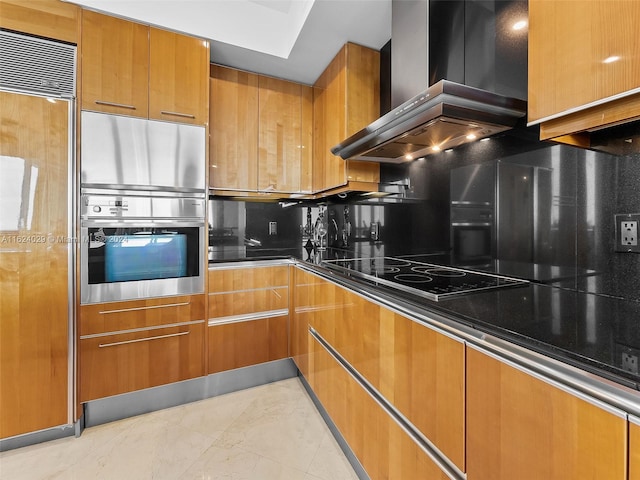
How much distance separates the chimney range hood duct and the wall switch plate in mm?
515

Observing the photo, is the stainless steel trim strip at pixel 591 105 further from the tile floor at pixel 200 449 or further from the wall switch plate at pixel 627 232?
the tile floor at pixel 200 449

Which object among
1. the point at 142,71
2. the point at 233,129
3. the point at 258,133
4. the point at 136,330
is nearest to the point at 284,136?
the point at 258,133

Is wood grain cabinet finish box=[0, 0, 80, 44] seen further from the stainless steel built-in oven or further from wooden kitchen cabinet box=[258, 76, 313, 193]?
wooden kitchen cabinet box=[258, 76, 313, 193]

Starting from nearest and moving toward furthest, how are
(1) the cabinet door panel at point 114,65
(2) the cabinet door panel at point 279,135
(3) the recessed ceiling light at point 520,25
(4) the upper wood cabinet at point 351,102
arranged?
(3) the recessed ceiling light at point 520,25 → (1) the cabinet door panel at point 114,65 → (4) the upper wood cabinet at point 351,102 → (2) the cabinet door panel at point 279,135

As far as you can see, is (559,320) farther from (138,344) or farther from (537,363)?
(138,344)

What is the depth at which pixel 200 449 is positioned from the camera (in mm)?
1605

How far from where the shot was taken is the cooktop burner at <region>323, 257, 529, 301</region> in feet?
3.47

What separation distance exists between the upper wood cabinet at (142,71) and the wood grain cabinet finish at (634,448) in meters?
2.32

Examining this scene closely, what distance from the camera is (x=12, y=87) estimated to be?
1562 millimetres

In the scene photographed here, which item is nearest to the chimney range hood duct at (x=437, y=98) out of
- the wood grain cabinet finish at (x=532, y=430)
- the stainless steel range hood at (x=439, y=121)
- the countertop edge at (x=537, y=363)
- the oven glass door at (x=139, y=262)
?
the stainless steel range hood at (x=439, y=121)

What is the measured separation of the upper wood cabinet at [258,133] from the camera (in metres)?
2.37

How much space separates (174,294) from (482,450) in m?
1.85

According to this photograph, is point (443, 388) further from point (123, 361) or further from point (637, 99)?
point (123, 361)

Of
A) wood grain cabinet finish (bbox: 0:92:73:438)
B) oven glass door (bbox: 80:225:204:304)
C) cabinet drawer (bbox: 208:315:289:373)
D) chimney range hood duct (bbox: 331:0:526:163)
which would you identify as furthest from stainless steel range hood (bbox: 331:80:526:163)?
wood grain cabinet finish (bbox: 0:92:73:438)
